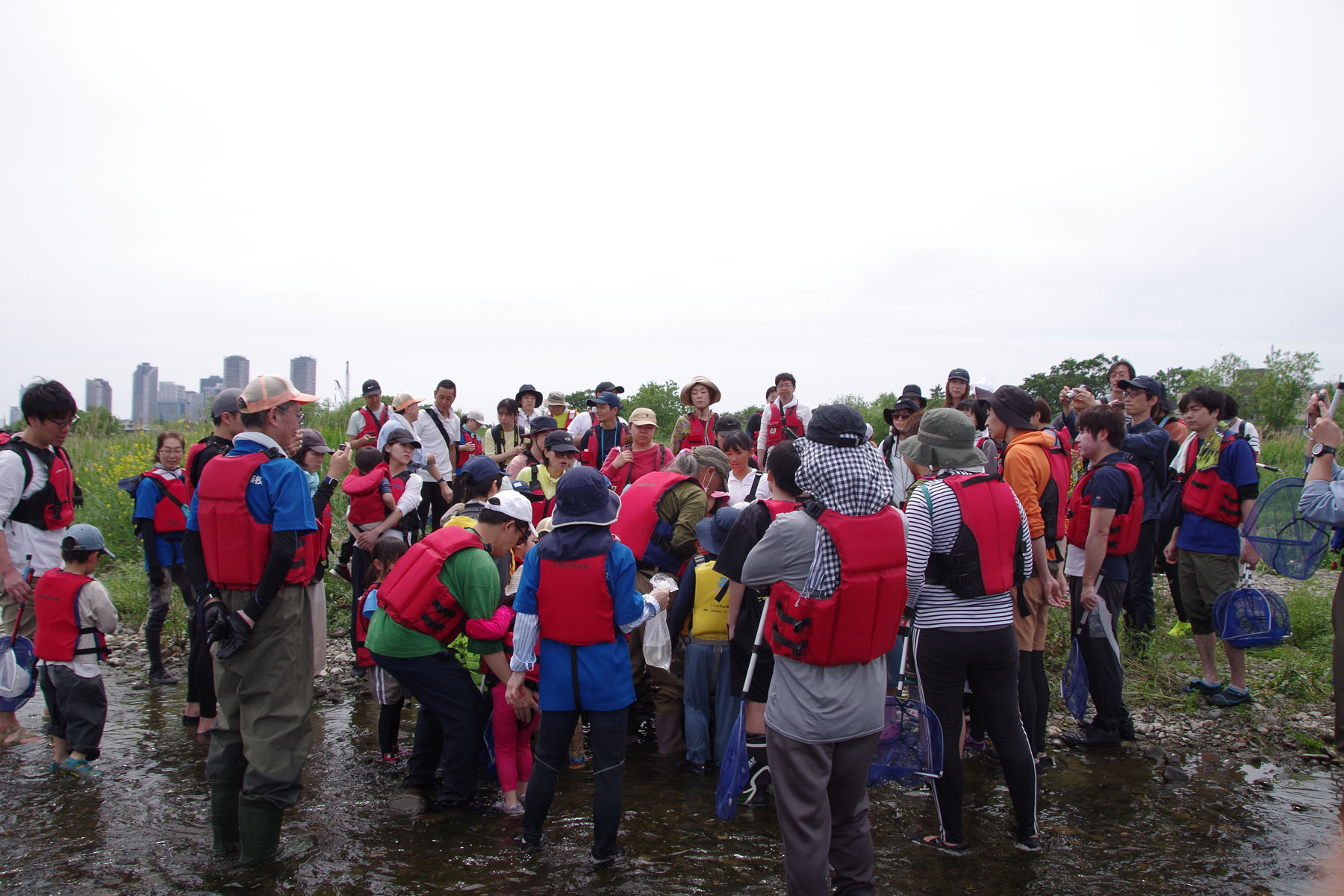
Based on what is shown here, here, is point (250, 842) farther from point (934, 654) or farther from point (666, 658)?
point (934, 654)

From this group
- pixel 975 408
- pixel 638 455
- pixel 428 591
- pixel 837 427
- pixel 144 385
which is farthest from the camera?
pixel 144 385

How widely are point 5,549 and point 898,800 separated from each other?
534 centimetres

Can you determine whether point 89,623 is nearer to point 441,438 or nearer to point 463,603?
point 463,603

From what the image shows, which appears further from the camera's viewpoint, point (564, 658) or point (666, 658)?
point (666, 658)

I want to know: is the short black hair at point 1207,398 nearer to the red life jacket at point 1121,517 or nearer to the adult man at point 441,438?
the red life jacket at point 1121,517

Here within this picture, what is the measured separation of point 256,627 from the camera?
142 inches

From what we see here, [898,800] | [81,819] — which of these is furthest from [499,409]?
[898,800]

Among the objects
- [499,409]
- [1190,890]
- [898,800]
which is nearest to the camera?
[1190,890]

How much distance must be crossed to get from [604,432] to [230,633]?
17.5 ft

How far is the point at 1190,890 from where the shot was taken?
3.47 metres

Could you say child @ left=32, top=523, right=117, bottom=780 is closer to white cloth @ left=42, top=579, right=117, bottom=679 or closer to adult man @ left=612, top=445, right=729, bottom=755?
white cloth @ left=42, top=579, right=117, bottom=679

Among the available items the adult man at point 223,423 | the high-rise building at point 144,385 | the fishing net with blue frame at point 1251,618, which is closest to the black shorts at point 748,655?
the adult man at point 223,423

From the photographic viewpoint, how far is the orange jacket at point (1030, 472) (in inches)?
182

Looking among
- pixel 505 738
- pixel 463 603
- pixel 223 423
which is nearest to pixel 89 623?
pixel 223 423
